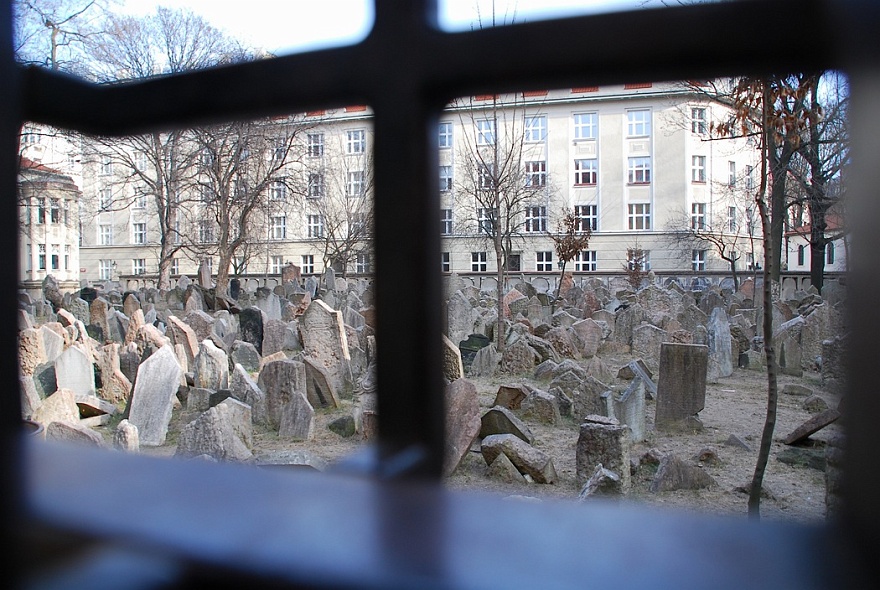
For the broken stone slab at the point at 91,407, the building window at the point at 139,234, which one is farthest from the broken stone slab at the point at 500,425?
the building window at the point at 139,234

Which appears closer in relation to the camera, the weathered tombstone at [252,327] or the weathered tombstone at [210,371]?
the weathered tombstone at [210,371]

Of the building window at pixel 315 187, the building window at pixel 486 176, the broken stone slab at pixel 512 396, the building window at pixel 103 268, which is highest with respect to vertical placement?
the building window at pixel 315 187

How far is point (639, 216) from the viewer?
79.3 ft

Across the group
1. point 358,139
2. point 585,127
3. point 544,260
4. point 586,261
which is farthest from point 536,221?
point 358,139

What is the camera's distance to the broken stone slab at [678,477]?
4211mm

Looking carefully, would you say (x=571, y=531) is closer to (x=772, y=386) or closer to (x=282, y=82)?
(x=282, y=82)

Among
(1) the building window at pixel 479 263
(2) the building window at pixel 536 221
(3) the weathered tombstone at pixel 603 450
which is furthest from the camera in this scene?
(2) the building window at pixel 536 221

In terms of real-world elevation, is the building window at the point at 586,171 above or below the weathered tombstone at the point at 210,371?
above

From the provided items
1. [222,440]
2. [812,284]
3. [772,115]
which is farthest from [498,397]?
[812,284]

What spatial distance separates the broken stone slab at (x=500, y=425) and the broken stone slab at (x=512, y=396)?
2.72ft

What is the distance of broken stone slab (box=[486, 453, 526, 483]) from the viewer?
446cm

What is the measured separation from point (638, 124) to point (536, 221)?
466 centimetres

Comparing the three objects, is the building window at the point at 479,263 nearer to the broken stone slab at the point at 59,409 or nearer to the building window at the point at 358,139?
the building window at the point at 358,139

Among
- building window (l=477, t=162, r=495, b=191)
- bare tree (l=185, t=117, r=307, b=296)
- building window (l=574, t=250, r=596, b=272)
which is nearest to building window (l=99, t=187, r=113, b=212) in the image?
bare tree (l=185, t=117, r=307, b=296)
